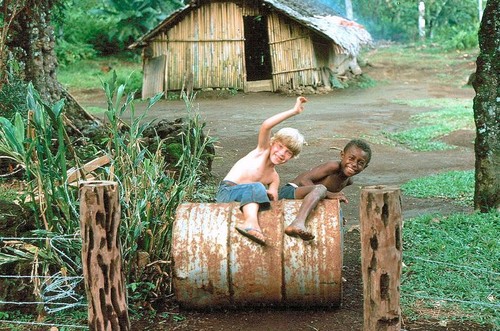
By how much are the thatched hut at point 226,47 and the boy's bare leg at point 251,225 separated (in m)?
15.2

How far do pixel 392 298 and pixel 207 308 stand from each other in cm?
164

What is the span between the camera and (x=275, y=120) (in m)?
5.05

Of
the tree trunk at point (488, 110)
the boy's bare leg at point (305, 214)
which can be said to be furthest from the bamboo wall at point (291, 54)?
the boy's bare leg at point (305, 214)

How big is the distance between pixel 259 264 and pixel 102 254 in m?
1.29

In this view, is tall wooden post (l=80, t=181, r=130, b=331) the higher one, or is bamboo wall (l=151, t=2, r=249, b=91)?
bamboo wall (l=151, t=2, r=249, b=91)

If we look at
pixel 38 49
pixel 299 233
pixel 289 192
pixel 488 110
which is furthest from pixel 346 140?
pixel 299 233

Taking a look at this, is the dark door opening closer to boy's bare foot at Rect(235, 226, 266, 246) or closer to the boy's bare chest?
the boy's bare chest

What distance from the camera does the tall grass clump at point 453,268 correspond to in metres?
4.59

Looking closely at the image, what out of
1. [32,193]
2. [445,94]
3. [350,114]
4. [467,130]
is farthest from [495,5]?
[445,94]

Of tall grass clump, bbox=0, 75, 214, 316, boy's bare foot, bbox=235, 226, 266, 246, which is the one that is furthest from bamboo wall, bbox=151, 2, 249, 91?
boy's bare foot, bbox=235, 226, 266, 246

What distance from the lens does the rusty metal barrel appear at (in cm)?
459

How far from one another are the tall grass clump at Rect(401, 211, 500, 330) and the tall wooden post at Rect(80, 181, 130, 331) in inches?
73.0

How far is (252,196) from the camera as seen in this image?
4797 mm

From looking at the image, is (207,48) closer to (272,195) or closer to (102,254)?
(272,195)
